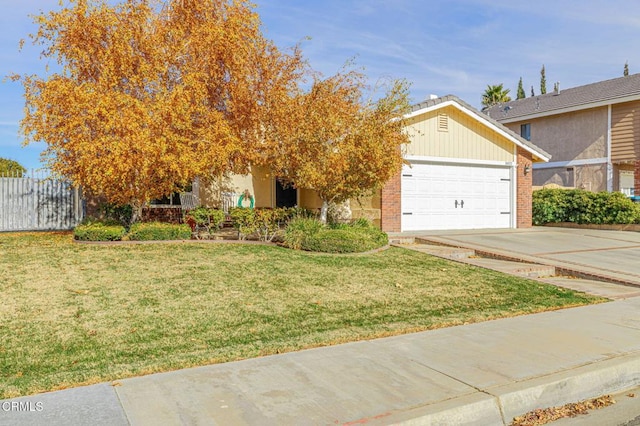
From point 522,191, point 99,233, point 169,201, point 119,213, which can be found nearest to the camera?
point 99,233

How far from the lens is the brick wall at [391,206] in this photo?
51.0 feet

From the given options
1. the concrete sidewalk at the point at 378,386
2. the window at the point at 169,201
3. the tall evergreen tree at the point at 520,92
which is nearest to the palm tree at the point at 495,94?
the tall evergreen tree at the point at 520,92

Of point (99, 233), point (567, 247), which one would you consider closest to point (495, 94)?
point (567, 247)

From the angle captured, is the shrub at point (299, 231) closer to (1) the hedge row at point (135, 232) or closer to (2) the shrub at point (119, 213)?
(1) the hedge row at point (135, 232)

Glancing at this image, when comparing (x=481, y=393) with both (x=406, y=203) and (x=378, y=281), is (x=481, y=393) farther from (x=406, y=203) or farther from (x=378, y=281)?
(x=406, y=203)

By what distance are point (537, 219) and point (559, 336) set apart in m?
16.1

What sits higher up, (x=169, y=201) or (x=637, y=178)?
(x=637, y=178)

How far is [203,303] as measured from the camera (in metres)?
7.07

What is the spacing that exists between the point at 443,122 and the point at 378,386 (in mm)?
13954

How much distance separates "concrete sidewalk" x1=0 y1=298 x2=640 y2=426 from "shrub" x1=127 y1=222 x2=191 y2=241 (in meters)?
7.84

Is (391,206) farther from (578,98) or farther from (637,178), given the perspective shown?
(578,98)

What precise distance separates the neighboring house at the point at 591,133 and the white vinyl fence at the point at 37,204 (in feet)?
75.5

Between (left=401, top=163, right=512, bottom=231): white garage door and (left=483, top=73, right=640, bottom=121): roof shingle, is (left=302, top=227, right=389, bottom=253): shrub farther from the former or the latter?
(left=483, top=73, right=640, bottom=121): roof shingle

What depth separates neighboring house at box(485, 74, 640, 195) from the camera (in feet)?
76.6
